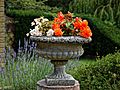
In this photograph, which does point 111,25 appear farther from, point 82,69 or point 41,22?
point 41,22

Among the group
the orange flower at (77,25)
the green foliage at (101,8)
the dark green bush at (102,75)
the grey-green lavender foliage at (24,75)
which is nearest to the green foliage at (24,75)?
the grey-green lavender foliage at (24,75)

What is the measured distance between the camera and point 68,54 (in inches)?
235

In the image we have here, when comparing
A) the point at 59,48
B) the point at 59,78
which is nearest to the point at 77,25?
the point at 59,48

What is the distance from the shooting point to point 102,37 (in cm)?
1379

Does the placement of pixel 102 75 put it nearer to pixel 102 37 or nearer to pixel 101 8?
pixel 102 37

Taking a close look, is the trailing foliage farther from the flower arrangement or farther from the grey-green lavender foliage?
the flower arrangement

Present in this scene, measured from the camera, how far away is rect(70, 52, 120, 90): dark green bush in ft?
23.7

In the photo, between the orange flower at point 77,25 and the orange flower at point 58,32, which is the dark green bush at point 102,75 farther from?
the orange flower at point 58,32

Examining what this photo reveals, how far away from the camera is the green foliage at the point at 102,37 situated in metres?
13.6

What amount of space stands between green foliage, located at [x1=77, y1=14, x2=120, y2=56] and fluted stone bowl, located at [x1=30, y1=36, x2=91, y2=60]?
24.9ft

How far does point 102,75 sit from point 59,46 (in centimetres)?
171

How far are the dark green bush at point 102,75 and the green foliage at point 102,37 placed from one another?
598 centimetres

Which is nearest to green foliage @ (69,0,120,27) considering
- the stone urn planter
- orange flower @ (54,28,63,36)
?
the stone urn planter

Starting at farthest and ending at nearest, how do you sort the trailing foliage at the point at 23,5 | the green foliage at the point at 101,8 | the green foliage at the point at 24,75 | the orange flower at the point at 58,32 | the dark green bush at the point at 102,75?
the green foliage at the point at 101,8
the trailing foliage at the point at 23,5
the green foliage at the point at 24,75
the dark green bush at the point at 102,75
the orange flower at the point at 58,32
